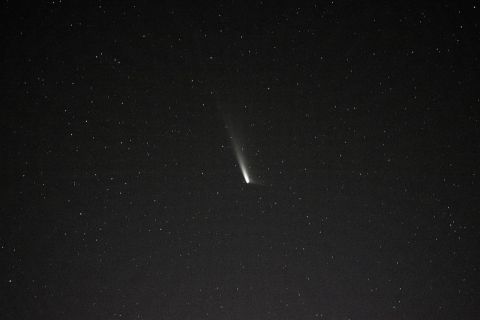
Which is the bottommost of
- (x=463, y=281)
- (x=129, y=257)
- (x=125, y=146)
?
(x=463, y=281)

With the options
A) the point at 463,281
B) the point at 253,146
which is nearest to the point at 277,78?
the point at 253,146

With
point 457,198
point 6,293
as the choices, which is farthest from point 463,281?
point 6,293

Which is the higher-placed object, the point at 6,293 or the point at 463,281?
the point at 6,293

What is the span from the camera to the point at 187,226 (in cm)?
53

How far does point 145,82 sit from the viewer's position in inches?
20.2

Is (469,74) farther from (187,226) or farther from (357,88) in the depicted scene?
(187,226)

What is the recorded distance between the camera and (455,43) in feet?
1.74

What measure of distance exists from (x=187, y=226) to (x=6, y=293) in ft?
0.71

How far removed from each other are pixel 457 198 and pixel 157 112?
365mm

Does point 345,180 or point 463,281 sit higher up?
point 345,180

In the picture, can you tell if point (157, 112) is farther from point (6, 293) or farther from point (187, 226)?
point (6, 293)

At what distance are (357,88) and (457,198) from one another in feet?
0.59

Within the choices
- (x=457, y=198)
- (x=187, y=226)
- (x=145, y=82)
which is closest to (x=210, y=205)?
(x=187, y=226)

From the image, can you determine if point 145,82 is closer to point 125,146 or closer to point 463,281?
point 125,146
